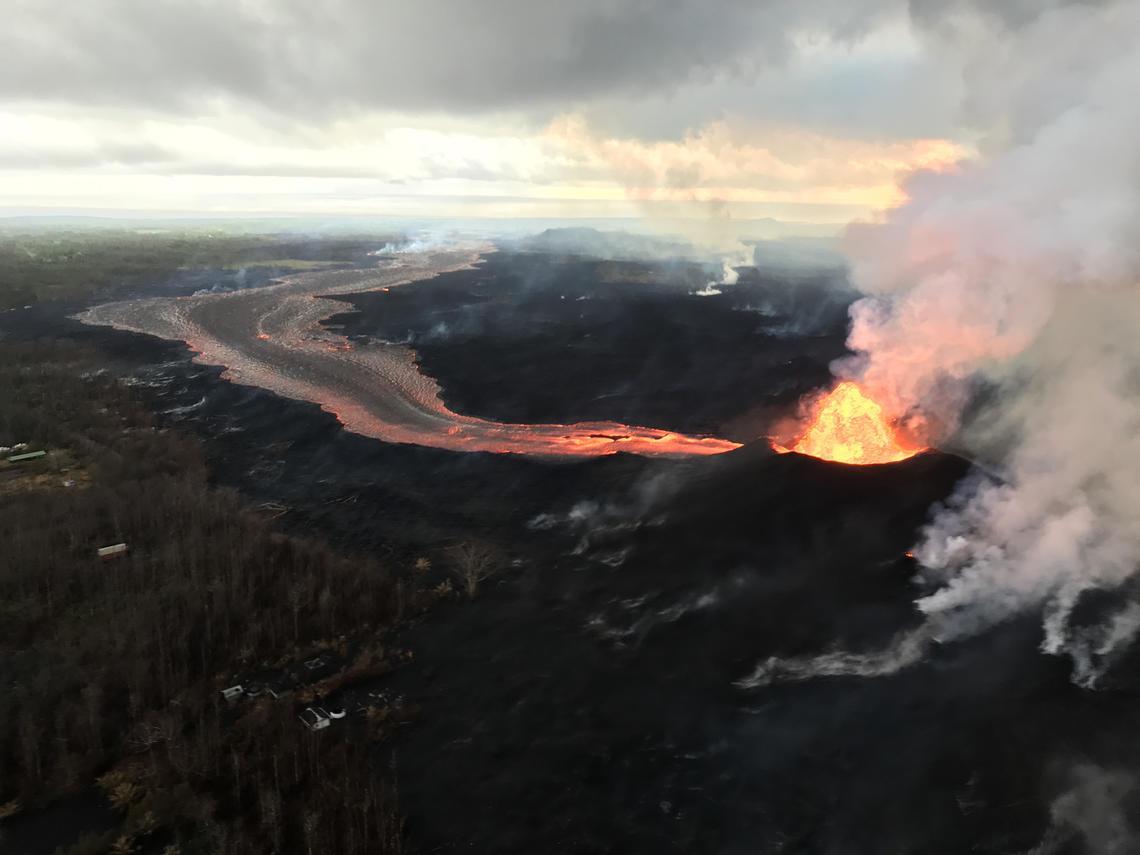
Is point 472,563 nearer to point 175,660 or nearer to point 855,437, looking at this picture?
point 175,660

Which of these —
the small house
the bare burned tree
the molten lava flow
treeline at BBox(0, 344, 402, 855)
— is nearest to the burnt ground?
the bare burned tree

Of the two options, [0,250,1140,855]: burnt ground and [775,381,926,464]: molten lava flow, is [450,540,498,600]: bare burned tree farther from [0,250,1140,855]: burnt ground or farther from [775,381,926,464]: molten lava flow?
[775,381,926,464]: molten lava flow

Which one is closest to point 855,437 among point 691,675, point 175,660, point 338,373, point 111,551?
point 691,675

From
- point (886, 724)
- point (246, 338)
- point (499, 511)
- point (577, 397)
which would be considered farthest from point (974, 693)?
point (246, 338)

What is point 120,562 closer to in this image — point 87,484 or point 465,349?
point 87,484

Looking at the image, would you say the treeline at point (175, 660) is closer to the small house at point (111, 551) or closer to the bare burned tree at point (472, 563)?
the small house at point (111, 551)
